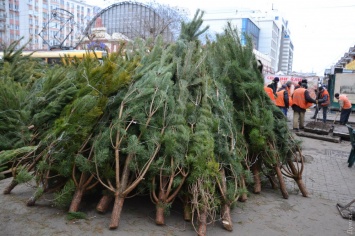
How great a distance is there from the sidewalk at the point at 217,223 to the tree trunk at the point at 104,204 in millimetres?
85

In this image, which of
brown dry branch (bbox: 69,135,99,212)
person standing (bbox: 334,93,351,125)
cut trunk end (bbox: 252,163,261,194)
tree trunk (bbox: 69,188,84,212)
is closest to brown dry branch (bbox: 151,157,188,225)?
brown dry branch (bbox: 69,135,99,212)

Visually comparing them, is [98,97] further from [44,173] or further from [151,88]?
[44,173]

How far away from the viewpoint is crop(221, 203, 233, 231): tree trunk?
3.82m

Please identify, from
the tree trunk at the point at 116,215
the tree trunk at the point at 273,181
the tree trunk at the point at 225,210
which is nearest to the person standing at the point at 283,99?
the tree trunk at the point at 273,181

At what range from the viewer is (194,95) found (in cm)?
505

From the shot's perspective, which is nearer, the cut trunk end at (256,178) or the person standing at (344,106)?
the cut trunk end at (256,178)

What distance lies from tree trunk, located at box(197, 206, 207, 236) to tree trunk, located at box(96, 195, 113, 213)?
3.86ft

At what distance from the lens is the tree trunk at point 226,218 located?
3.82m

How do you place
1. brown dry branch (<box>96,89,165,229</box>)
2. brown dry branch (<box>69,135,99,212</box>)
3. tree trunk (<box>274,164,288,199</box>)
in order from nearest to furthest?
brown dry branch (<box>96,89,165,229</box>) → brown dry branch (<box>69,135,99,212</box>) → tree trunk (<box>274,164,288,199</box>)

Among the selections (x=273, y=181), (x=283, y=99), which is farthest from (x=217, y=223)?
(x=283, y=99)

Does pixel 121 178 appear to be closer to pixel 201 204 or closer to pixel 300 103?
pixel 201 204

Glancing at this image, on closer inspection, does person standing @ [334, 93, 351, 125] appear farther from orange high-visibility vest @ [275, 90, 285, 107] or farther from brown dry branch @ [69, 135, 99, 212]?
brown dry branch @ [69, 135, 99, 212]

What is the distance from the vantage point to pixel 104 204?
13.0ft

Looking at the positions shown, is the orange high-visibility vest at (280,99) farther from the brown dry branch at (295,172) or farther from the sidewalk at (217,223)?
the brown dry branch at (295,172)
